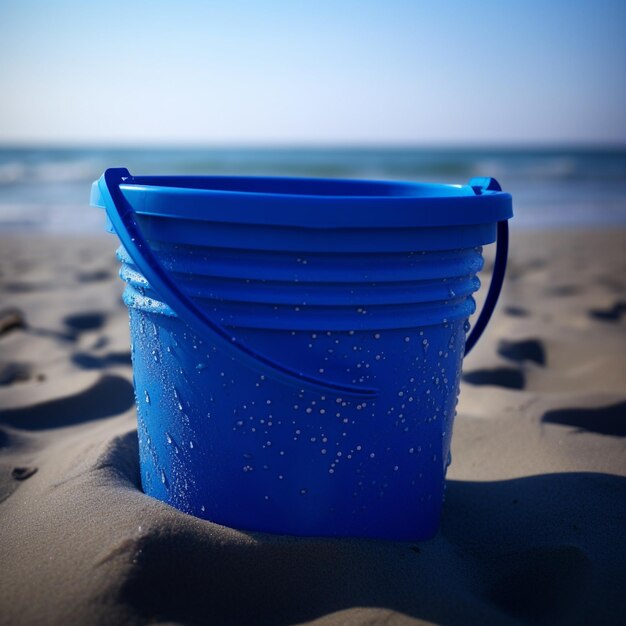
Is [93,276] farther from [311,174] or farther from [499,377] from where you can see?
[311,174]

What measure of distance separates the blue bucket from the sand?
91 mm

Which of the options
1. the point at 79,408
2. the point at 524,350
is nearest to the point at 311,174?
the point at 524,350

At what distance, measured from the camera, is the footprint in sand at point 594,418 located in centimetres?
221

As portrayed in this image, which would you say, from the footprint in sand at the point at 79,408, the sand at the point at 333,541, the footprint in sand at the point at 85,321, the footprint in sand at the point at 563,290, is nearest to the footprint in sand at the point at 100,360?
the sand at the point at 333,541

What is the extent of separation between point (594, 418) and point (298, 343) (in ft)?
4.64

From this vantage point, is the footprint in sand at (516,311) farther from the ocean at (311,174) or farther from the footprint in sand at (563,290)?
the ocean at (311,174)

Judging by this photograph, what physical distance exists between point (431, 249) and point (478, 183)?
0.51 m

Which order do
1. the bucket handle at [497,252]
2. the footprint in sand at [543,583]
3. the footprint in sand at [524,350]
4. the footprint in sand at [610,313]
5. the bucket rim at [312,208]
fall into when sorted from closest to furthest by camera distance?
the bucket rim at [312,208] → the footprint in sand at [543,583] → the bucket handle at [497,252] → the footprint in sand at [524,350] → the footprint in sand at [610,313]

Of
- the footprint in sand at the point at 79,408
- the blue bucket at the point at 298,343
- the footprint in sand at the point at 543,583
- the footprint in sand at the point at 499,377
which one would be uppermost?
the blue bucket at the point at 298,343

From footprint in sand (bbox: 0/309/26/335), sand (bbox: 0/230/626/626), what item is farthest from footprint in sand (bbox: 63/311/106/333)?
sand (bbox: 0/230/626/626)

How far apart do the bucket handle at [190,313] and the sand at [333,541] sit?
0.35m

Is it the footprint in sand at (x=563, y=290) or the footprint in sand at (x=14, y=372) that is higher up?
the footprint in sand at (x=14, y=372)

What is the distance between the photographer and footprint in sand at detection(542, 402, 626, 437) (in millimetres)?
2205

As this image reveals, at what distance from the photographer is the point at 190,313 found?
116 cm
